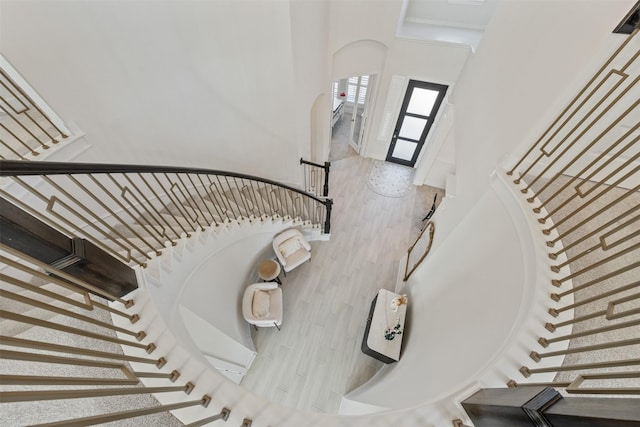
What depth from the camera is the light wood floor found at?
3652 millimetres

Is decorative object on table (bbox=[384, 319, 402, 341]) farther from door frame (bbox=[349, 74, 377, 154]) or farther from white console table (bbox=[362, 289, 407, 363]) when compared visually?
door frame (bbox=[349, 74, 377, 154])

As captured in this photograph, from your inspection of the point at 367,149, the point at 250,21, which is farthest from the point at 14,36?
the point at 367,149

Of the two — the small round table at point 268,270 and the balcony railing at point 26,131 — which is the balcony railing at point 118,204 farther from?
the small round table at point 268,270

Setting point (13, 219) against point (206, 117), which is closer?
point (13, 219)

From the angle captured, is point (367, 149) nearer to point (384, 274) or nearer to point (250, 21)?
point (384, 274)

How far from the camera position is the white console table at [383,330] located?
338cm

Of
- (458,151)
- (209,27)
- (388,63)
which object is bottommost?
(209,27)

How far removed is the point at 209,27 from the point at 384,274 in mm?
4427

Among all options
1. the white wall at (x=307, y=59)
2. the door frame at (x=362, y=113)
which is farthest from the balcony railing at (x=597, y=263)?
the door frame at (x=362, y=113)

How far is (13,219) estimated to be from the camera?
1.01 metres

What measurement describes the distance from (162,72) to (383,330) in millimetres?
4089

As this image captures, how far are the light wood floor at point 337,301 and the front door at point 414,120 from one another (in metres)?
1.06

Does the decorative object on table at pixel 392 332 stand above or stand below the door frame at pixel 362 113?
below

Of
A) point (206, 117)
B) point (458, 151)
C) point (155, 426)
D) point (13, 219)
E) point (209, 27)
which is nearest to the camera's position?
point (13, 219)
